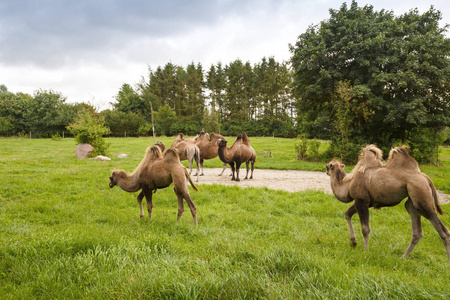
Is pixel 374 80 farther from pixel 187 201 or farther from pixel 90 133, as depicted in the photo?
pixel 90 133

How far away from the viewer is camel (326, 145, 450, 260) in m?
3.48

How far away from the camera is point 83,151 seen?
57.2 ft

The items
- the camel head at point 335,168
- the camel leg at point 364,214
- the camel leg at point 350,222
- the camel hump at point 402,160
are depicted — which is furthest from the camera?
the camel head at point 335,168

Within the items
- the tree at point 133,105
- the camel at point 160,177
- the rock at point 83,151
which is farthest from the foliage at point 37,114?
the camel at point 160,177

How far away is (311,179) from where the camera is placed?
1166cm

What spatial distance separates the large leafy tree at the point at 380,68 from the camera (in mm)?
14133

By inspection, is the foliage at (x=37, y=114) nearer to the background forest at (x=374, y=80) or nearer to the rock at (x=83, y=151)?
the rock at (x=83, y=151)

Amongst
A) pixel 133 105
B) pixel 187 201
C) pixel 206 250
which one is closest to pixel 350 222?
pixel 206 250

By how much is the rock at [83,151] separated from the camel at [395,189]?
1745 cm

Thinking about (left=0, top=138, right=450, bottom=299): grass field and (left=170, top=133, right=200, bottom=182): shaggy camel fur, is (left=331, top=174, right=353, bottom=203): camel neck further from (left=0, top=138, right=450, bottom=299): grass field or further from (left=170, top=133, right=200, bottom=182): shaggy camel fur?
(left=170, top=133, right=200, bottom=182): shaggy camel fur

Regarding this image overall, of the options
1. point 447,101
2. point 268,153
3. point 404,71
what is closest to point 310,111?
point 268,153

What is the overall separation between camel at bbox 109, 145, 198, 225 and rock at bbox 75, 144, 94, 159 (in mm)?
13725

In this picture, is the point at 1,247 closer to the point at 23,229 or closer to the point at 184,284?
the point at 23,229

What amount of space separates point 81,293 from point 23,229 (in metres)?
2.86
